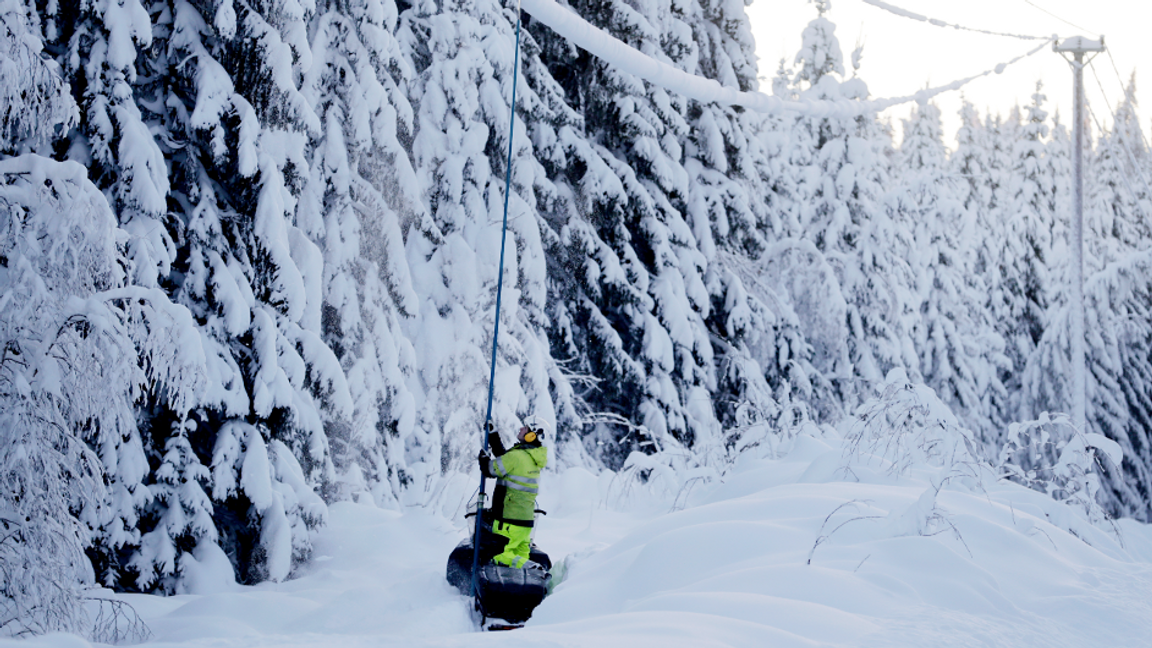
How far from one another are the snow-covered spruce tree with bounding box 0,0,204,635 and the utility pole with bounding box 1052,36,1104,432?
15.0 metres

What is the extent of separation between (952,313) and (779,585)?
2419 cm

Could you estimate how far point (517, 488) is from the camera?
22.3 feet

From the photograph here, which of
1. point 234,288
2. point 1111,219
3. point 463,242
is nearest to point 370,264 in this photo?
Result: point 463,242

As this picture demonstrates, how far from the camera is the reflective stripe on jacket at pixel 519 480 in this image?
22.3 feet

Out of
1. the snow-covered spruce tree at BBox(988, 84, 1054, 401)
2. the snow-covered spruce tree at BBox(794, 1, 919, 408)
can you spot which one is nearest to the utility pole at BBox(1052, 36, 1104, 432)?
the snow-covered spruce tree at BBox(794, 1, 919, 408)

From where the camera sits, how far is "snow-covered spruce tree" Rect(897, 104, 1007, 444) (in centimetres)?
2506

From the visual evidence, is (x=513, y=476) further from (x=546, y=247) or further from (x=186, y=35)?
(x=546, y=247)

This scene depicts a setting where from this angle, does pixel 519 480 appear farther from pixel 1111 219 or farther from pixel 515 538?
pixel 1111 219

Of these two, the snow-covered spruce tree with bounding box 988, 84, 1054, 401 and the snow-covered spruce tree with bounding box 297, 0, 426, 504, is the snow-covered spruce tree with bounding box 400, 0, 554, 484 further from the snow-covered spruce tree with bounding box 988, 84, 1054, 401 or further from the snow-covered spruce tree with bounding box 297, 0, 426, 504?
the snow-covered spruce tree with bounding box 988, 84, 1054, 401

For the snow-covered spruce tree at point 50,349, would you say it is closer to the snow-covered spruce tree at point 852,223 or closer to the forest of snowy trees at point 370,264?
the forest of snowy trees at point 370,264

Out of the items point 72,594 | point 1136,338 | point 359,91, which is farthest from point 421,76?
point 1136,338

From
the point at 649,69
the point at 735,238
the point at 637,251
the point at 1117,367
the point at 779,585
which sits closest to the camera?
the point at 779,585

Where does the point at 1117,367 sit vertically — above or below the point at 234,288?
below

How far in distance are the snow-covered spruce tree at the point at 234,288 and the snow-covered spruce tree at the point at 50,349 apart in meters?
2.06
